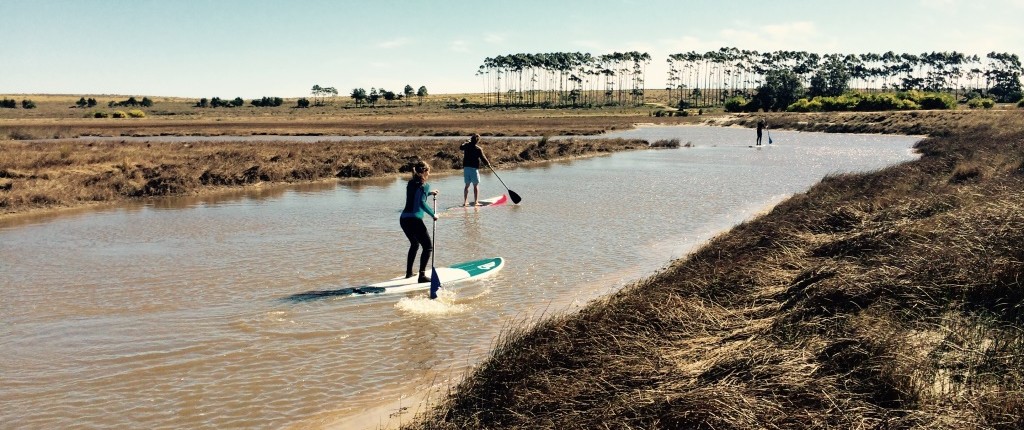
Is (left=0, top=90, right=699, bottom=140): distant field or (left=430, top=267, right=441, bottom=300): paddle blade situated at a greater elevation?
(left=0, top=90, right=699, bottom=140): distant field

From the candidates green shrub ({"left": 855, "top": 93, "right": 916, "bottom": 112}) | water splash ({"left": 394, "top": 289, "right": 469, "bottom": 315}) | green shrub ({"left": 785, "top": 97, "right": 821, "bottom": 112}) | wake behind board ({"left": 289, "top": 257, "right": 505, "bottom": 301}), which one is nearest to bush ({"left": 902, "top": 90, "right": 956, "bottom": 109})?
green shrub ({"left": 855, "top": 93, "right": 916, "bottom": 112})

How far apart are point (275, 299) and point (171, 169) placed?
1712cm

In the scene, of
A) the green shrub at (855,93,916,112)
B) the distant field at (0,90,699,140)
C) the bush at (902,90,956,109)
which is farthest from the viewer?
Answer: the bush at (902,90,956,109)

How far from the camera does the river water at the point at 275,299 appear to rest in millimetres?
6797

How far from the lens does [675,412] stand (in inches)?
187

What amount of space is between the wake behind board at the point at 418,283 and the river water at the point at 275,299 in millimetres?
178

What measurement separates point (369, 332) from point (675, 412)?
15.9 feet

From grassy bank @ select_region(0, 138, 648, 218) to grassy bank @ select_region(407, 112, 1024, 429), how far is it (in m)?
17.6

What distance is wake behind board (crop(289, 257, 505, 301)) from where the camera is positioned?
33.6 ft

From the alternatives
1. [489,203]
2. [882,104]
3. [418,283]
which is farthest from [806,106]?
[418,283]

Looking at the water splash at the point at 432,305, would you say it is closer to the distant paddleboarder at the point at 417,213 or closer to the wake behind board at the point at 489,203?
the distant paddleboarder at the point at 417,213

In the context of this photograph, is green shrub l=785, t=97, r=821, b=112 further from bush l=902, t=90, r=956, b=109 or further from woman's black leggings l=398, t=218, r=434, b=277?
woman's black leggings l=398, t=218, r=434, b=277

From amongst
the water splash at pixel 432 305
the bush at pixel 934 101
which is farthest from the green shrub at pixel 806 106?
the water splash at pixel 432 305

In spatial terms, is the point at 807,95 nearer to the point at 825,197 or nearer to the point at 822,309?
the point at 825,197
